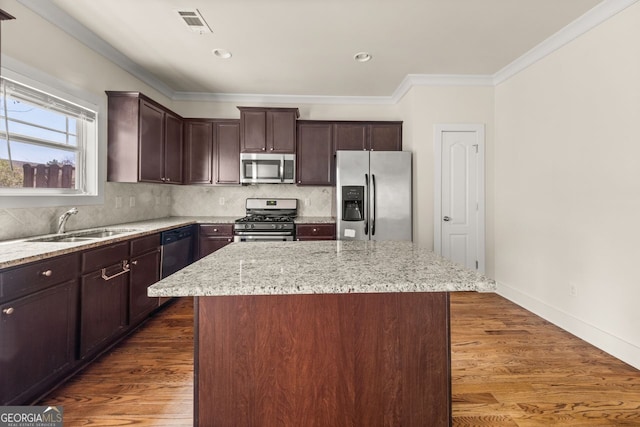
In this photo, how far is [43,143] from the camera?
2393mm

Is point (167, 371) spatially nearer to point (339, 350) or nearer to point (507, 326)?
point (339, 350)

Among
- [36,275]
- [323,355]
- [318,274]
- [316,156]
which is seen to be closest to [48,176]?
[36,275]

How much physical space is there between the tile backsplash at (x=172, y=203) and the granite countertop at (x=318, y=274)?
1.87 metres

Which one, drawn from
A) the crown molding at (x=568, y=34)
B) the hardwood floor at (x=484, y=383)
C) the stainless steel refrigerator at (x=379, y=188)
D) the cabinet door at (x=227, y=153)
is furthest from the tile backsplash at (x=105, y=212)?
the crown molding at (x=568, y=34)

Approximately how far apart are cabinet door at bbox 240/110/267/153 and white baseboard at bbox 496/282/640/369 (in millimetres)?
3638

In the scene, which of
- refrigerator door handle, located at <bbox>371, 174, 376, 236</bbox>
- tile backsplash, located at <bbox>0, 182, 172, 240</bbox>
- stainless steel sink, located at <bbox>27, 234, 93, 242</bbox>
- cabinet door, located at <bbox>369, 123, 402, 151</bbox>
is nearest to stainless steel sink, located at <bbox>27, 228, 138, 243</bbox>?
stainless steel sink, located at <bbox>27, 234, 93, 242</bbox>

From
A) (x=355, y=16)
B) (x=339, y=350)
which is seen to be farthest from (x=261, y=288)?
(x=355, y=16)

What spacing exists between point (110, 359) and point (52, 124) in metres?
1.99

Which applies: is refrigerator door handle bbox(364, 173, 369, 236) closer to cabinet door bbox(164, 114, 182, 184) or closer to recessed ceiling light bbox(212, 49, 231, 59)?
recessed ceiling light bbox(212, 49, 231, 59)

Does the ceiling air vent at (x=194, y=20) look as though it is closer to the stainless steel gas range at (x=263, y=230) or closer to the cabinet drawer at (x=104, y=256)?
the cabinet drawer at (x=104, y=256)

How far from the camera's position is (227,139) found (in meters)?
4.18

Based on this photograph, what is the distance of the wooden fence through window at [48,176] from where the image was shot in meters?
2.28

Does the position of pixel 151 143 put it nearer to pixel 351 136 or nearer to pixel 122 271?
pixel 122 271

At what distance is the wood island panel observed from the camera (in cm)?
121
